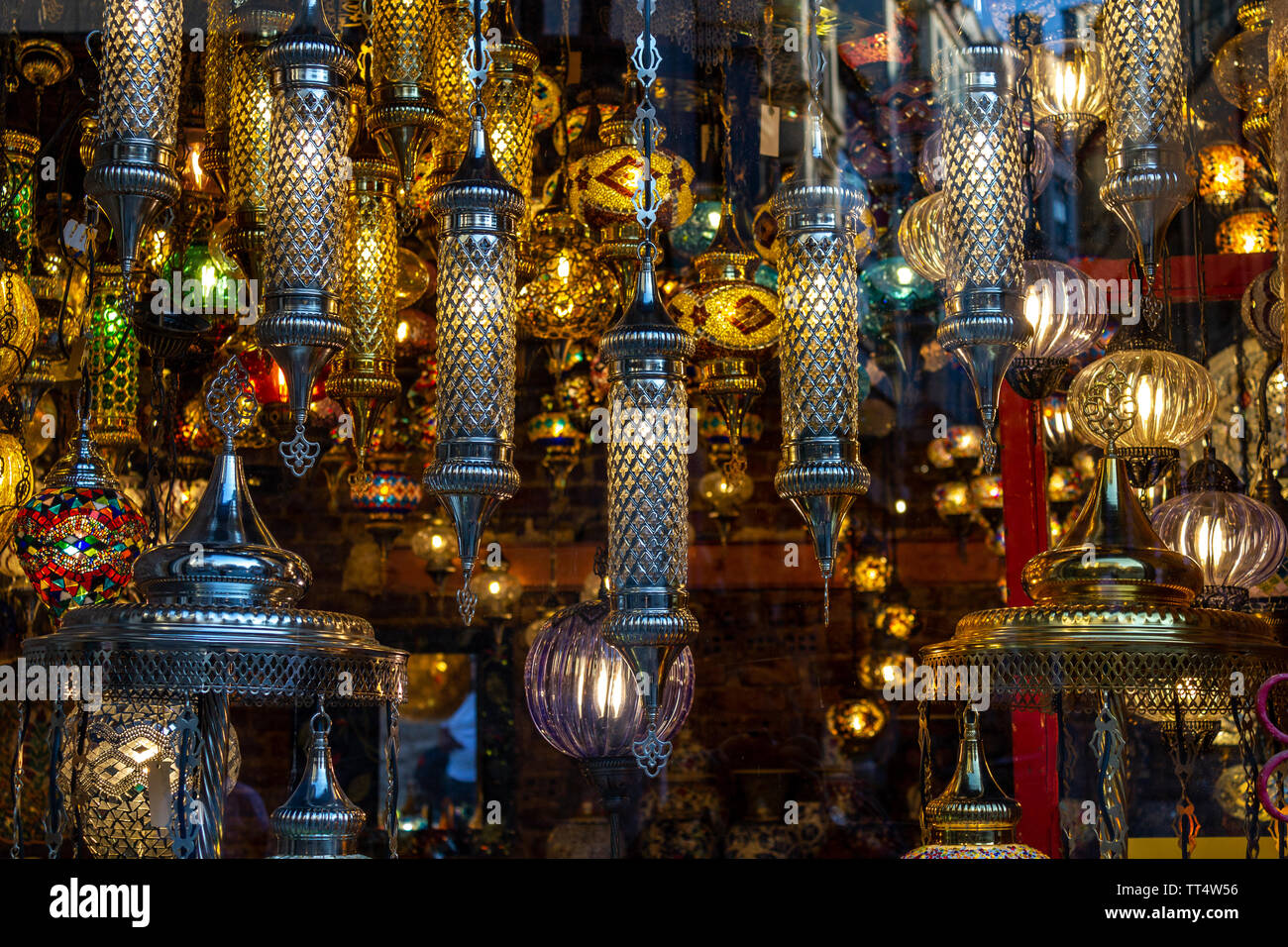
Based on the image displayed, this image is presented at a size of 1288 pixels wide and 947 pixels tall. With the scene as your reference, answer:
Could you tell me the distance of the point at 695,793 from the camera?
4879 millimetres

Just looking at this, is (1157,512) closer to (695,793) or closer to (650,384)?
(650,384)

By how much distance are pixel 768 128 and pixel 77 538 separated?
1799 millimetres

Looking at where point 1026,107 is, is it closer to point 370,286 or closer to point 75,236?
point 370,286

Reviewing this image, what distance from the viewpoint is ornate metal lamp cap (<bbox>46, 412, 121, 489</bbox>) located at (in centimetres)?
264

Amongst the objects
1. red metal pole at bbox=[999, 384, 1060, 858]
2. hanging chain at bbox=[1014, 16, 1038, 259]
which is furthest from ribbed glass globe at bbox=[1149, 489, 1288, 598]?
hanging chain at bbox=[1014, 16, 1038, 259]

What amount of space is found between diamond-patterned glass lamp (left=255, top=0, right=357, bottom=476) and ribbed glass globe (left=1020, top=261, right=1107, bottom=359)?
3.90 ft

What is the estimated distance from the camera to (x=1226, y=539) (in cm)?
290

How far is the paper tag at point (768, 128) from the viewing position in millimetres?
3529

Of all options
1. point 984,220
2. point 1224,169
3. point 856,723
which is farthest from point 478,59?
point 856,723
